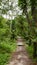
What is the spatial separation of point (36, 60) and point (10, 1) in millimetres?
6171

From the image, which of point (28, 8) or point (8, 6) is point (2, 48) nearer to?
point (8, 6)

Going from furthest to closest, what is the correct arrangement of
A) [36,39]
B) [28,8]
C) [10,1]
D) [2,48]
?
1. [2,48]
2. [10,1]
3. [28,8]
4. [36,39]

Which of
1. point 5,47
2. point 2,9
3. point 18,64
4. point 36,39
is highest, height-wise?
point 2,9

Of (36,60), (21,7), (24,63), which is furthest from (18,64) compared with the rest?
(21,7)

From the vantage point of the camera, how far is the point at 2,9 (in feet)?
56.0

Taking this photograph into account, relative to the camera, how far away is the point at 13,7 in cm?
1673

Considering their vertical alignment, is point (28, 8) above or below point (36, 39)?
above

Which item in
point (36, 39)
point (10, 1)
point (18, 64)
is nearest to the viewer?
point (36, 39)

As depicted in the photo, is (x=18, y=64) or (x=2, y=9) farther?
(x=2, y=9)

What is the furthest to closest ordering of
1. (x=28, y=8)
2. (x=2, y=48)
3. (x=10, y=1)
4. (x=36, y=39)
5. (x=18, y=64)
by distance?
(x=2, y=48), (x=10, y=1), (x=28, y=8), (x=18, y=64), (x=36, y=39)

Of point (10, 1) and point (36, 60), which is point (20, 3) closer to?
point (10, 1)

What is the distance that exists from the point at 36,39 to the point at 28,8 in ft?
10.0

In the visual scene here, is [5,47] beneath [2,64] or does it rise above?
beneath

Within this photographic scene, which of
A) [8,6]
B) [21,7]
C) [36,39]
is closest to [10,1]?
[8,6]
